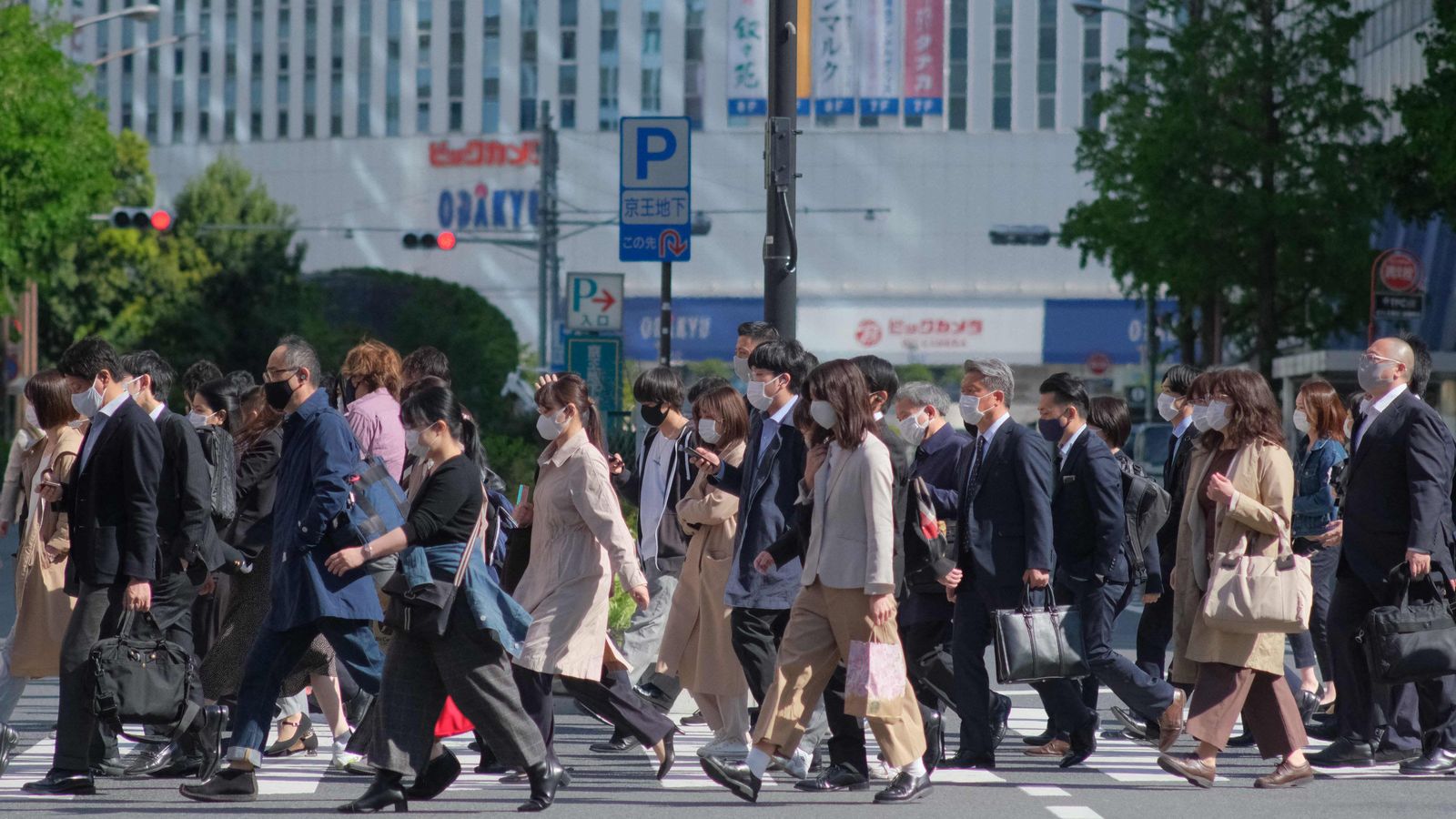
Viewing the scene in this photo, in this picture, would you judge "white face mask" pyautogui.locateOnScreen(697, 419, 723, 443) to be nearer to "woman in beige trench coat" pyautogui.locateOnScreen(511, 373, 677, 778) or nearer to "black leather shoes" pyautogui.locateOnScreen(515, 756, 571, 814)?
"woman in beige trench coat" pyautogui.locateOnScreen(511, 373, 677, 778)

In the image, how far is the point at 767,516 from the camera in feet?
27.7

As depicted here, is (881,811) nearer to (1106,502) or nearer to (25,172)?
(1106,502)

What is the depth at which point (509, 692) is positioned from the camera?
7.68 meters

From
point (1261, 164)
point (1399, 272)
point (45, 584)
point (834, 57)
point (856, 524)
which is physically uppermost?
point (834, 57)

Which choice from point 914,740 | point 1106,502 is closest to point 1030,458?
point 1106,502

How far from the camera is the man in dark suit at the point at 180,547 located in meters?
8.26

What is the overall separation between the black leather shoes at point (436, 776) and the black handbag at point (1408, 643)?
153 inches

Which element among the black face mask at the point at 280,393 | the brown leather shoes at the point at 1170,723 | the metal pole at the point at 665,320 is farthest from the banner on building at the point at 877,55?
the black face mask at the point at 280,393

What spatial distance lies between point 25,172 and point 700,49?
1811 inches

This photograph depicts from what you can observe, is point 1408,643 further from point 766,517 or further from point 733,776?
point 733,776

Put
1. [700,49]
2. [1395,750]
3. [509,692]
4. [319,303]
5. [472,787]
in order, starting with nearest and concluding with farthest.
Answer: [509,692], [472,787], [1395,750], [319,303], [700,49]

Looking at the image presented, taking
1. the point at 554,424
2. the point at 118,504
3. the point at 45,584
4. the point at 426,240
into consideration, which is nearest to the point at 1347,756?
the point at 554,424

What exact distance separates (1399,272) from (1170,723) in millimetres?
13908

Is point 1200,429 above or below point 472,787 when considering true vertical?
above
